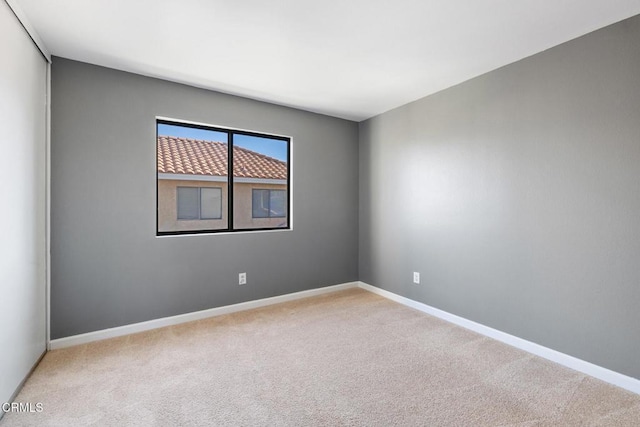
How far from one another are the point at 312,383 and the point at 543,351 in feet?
5.97

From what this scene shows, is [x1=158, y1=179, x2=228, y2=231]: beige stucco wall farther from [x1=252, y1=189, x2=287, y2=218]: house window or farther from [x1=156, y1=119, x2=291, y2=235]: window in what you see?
[x1=252, y1=189, x2=287, y2=218]: house window

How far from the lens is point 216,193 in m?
3.36

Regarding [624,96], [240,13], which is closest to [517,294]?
[624,96]

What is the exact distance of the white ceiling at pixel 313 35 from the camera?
1839mm

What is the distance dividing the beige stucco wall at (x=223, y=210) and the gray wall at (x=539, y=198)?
174cm

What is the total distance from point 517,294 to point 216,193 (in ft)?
10.1

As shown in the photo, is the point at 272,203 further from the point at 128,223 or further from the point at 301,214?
the point at 128,223

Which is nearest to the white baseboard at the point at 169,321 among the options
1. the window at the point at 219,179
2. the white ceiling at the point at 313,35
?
the window at the point at 219,179

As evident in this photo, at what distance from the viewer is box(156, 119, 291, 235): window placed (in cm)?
306

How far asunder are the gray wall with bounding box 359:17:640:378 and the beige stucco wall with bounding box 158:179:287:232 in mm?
1738

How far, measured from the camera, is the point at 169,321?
2.92 m

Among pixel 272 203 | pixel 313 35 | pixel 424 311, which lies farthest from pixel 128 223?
pixel 424 311

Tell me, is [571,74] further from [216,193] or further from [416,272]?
[216,193]

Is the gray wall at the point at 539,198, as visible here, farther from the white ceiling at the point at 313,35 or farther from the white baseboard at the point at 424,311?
the white ceiling at the point at 313,35
